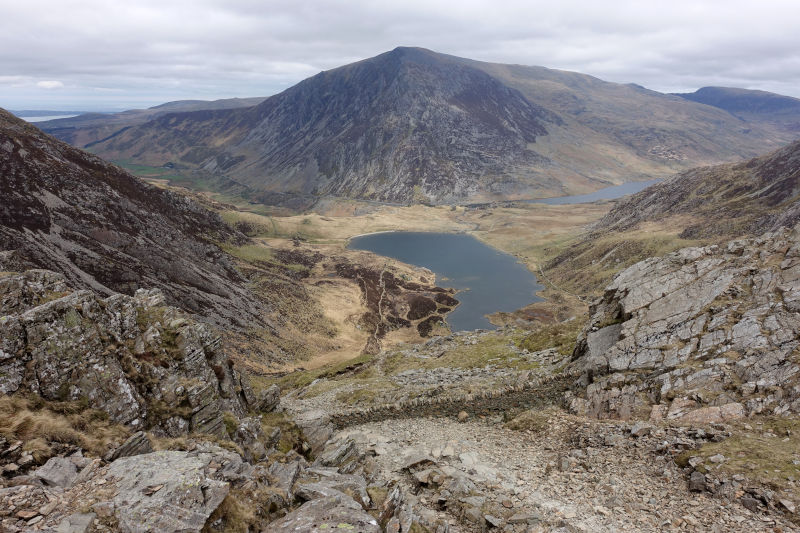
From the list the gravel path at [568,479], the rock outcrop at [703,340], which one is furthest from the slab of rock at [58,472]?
the rock outcrop at [703,340]

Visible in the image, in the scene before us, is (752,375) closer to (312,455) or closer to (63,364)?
(312,455)

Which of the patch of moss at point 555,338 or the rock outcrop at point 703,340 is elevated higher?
the rock outcrop at point 703,340

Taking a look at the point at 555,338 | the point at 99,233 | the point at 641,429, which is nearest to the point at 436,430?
the point at 641,429

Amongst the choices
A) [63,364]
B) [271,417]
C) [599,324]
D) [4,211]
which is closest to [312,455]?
[271,417]

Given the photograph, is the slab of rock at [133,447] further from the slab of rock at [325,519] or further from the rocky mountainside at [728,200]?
the rocky mountainside at [728,200]

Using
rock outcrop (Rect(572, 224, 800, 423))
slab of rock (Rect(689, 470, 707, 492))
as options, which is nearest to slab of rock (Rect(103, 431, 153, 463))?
slab of rock (Rect(689, 470, 707, 492))
